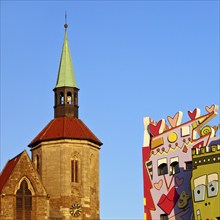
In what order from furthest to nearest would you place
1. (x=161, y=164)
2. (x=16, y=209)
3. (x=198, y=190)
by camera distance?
(x=16, y=209)
(x=161, y=164)
(x=198, y=190)

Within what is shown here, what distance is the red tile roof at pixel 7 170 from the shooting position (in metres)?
76.5

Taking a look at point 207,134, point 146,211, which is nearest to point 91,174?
point 146,211

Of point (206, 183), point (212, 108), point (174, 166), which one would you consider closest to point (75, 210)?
point (174, 166)

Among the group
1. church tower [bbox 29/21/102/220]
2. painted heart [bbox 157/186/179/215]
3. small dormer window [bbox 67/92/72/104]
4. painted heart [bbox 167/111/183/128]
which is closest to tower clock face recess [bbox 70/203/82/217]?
church tower [bbox 29/21/102/220]

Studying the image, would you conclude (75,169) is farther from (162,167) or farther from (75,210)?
(162,167)

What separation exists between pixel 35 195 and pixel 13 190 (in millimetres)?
2093

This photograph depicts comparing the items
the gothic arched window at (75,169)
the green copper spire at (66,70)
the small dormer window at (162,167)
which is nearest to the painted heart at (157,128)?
the small dormer window at (162,167)

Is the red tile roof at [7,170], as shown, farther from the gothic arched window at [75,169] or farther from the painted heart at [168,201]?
the painted heart at [168,201]

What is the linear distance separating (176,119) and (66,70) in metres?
19.5

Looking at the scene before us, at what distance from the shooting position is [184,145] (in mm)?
64375

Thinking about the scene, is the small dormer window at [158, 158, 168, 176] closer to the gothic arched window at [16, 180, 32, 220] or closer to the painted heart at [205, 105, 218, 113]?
the painted heart at [205, 105, 218, 113]

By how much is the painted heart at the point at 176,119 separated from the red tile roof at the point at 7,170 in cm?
1713

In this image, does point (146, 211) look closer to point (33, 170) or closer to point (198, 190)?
point (198, 190)

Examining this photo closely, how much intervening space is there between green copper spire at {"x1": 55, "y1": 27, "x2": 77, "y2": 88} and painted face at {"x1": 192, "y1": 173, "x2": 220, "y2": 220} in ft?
80.9
